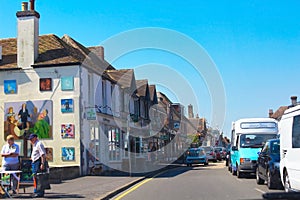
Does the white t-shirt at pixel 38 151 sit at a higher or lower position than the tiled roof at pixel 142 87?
lower

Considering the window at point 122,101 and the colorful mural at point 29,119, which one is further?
the window at point 122,101

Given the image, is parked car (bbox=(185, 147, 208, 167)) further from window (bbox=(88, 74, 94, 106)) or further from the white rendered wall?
the white rendered wall

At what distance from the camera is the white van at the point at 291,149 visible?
11266 millimetres

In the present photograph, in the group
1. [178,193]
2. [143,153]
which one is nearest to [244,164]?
[178,193]

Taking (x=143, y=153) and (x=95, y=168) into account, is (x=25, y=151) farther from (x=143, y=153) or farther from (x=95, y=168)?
(x=143, y=153)

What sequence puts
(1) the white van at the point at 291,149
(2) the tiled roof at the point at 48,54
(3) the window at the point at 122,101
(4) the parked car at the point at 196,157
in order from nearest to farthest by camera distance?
(1) the white van at the point at 291,149 < (2) the tiled roof at the point at 48,54 < (3) the window at the point at 122,101 < (4) the parked car at the point at 196,157

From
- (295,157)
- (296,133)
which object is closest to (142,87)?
(296,133)

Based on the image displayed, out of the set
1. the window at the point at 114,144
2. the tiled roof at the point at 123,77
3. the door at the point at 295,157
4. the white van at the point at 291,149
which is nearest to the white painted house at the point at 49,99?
the window at the point at 114,144

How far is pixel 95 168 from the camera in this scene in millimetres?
25641

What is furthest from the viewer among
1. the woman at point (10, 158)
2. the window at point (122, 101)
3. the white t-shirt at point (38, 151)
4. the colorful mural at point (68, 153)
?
the window at point (122, 101)

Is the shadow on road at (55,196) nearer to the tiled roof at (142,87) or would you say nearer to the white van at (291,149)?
the white van at (291,149)

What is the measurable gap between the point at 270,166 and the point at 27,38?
16.5 m

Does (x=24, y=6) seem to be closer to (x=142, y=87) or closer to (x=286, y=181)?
(x=142, y=87)

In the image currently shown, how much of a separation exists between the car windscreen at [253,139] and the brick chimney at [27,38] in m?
12.8
